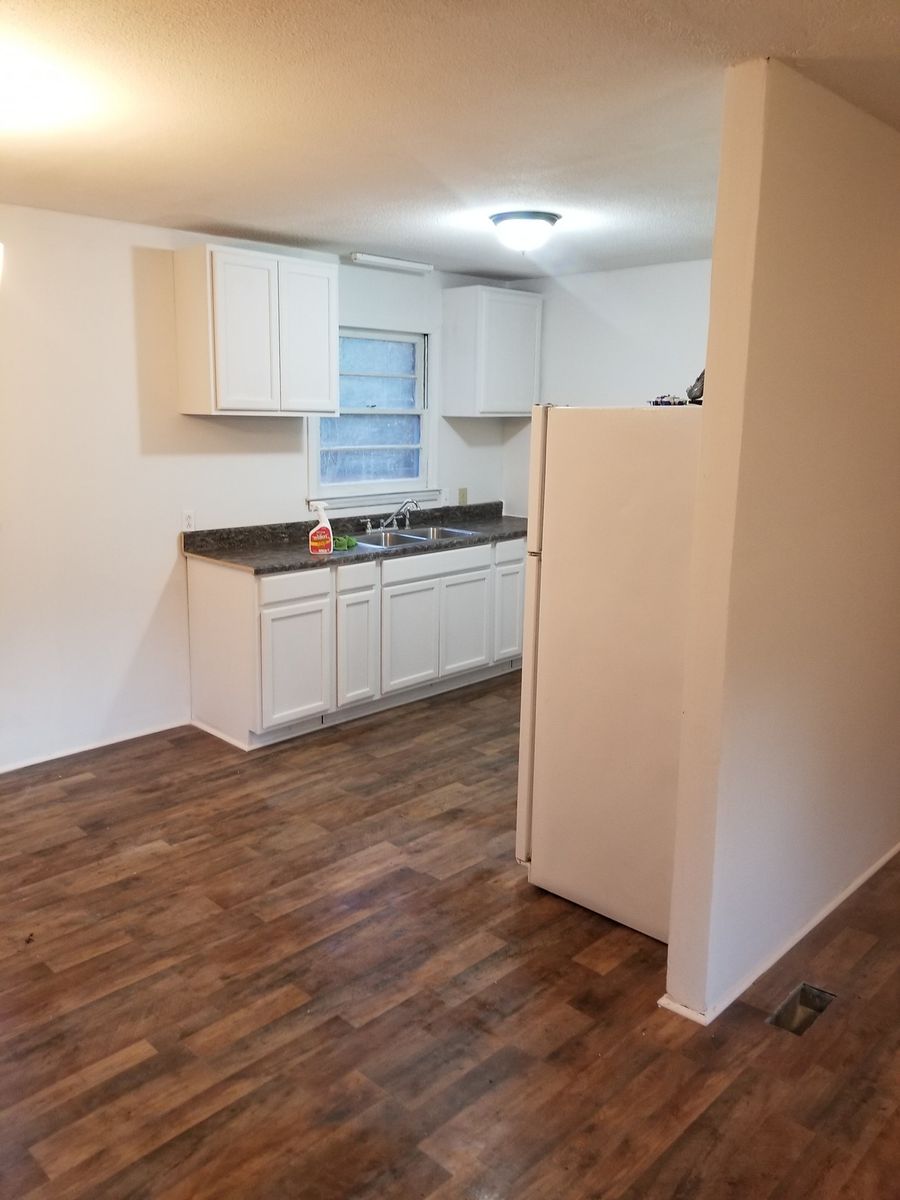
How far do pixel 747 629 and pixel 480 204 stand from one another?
2143 millimetres

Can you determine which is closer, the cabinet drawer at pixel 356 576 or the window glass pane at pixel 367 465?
the cabinet drawer at pixel 356 576

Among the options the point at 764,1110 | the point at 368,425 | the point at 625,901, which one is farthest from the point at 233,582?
the point at 764,1110

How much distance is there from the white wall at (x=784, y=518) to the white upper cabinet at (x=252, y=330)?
8.81 feet

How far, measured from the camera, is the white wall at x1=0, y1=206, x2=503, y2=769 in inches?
158

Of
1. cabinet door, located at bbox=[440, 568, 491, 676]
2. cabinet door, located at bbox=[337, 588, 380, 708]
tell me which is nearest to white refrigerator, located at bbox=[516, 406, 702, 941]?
cabinet door, located at bbox=[337, 588, 380, 708]

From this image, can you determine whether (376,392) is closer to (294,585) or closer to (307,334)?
(307,334)

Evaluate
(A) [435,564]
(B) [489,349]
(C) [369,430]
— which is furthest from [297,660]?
(B) [489,349]

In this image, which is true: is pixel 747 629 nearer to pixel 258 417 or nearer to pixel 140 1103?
pixel 140 1103

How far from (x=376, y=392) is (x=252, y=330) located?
125 cm

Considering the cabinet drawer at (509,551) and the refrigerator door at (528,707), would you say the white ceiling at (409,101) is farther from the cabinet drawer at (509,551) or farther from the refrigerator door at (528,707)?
the cabinet drawer at (509,551)

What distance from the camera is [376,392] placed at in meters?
5.57

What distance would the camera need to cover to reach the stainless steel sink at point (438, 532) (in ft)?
18.6

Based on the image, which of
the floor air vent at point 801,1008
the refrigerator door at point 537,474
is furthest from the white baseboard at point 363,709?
the floor air vent at point 801,1008

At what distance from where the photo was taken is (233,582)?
4410 mm
